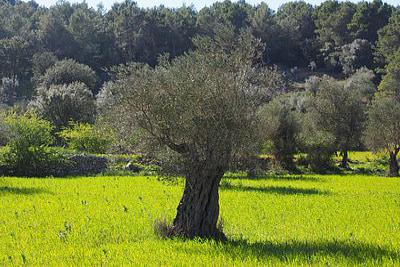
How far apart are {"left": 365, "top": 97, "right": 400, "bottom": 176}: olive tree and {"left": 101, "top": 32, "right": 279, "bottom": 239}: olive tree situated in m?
29.4

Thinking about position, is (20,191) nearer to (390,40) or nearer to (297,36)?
(390,40)

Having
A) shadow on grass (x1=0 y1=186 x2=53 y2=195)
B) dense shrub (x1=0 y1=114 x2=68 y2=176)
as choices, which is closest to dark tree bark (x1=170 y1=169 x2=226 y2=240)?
shadow on grass (x1=0 y1=186 x2=53 y2=195)

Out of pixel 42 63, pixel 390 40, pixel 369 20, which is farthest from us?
pixel 369 20

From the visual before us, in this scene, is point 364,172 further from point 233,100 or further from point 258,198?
point 233,100

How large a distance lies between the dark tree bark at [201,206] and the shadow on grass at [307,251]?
0.66 m

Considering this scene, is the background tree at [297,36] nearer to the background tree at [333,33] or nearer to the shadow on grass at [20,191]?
the background tree at [333,33]

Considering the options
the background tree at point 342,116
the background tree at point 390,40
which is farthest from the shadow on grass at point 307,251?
the background tree at point 390,40

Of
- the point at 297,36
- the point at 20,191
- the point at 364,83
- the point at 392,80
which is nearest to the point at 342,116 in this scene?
the point at 20,191

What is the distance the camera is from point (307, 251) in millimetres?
9992

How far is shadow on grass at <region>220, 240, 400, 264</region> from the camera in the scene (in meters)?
9.35

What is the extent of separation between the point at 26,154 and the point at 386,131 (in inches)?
1060

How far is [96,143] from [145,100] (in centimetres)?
3089

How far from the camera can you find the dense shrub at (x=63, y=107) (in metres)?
51.0

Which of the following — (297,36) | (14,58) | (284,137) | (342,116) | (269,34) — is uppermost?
(297,36)
